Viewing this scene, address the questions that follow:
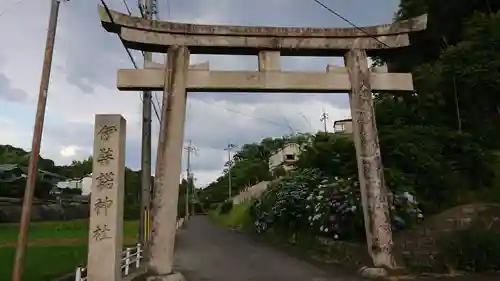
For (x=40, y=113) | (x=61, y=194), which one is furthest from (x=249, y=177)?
(x=40, y=113)

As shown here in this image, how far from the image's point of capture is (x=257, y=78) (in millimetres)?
12430

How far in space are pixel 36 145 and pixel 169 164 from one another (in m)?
3.44

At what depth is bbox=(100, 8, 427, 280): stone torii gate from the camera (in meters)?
11.6

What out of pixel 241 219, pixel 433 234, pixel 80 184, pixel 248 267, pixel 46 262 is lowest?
pixel 248 267

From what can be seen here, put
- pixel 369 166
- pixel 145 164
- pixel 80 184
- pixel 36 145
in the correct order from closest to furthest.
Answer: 1. pixel 36 145
2. pixel 369 166
3. pixel 145 164
4. pixel 80 184

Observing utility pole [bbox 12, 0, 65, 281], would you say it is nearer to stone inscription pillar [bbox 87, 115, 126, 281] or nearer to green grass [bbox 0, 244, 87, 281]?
stone inscription pillar [bbox 87, 115, 126, 281]

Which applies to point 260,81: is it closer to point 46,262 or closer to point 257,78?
point 257,78

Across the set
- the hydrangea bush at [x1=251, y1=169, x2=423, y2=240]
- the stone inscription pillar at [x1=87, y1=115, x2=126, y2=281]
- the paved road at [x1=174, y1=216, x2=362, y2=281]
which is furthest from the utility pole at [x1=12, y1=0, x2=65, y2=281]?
the hydrangea bush at [x1=251, y1=169, x2=423, y2=240]

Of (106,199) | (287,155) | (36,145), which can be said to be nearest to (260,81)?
(106,199)

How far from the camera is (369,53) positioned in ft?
43.5

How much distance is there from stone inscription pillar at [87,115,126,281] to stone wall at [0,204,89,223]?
36677mm

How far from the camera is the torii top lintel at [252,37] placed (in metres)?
11.9

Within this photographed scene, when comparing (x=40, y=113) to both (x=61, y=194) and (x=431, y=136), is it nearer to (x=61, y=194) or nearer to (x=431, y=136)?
(x=431, y=136)

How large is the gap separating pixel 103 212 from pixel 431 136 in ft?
38.8
